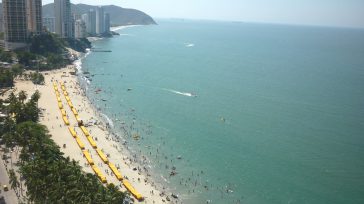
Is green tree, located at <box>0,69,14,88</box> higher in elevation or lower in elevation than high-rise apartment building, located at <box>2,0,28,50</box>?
lower

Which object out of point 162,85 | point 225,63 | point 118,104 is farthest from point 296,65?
point 118,104

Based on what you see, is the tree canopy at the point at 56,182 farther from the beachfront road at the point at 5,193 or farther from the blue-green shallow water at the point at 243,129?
the blue-green shallow water at the point at 243,129

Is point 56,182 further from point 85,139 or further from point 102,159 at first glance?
point 85,139

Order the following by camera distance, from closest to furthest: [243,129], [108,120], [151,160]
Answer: [151,160] < [243,129] < [108,120]

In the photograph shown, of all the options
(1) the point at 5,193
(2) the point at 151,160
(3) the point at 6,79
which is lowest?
(2) the point at 151,160

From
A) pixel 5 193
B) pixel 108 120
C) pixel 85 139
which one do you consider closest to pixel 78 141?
pixel 85 139

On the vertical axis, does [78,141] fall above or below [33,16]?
below

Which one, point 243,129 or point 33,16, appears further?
point 33,16

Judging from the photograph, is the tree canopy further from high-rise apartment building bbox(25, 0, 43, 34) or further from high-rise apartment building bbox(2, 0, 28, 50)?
high-rise apartment building bbox(25, 0, 43, 34)

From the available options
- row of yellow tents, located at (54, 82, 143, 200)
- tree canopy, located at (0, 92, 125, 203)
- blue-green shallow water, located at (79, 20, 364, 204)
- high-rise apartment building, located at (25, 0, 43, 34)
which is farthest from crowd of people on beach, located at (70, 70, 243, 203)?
high-rise apartment building, located at (25, 0, 43, 34)
